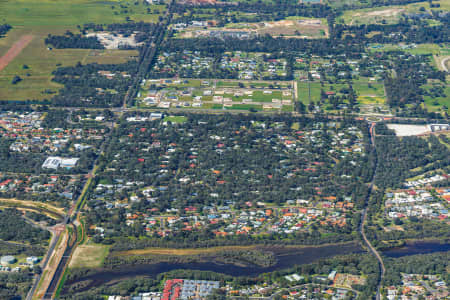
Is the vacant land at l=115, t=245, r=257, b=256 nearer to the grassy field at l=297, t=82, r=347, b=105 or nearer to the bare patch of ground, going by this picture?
the grassy field at l=297, t=82, r=347, b=105

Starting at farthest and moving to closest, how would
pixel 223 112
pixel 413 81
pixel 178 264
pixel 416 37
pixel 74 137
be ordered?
1. pixel 416 37
2. pixel 413 81
3. pixel 223 112
4. pixel 74 137
5. pixel 178 264

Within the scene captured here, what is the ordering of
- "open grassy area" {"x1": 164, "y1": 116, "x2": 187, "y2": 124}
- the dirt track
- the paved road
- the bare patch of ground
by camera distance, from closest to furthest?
the paved road → "open grassy area" {"x1": 164, "y1": 116, "x2": 187, "y2": 124} → the dirt track → the bare patch of ground

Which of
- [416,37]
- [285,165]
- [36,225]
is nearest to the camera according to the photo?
[36,225]

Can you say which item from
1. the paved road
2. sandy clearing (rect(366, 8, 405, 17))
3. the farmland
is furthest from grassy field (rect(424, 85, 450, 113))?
the paved road

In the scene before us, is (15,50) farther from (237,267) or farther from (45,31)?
(237,267)

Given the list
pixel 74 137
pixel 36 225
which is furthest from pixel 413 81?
pixel 36 225

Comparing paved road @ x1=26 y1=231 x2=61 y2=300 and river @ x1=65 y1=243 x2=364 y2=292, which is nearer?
paved road @ x1=26 y1=231 x2=61 y2=300

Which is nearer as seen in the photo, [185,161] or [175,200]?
[175,200]

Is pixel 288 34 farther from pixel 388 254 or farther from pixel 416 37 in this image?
pixel 388 254
